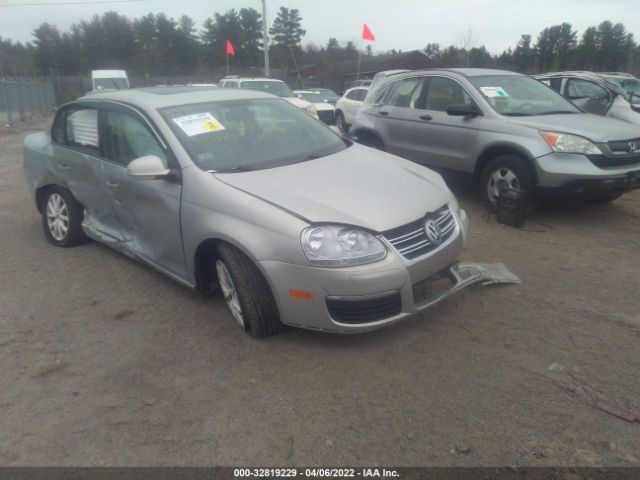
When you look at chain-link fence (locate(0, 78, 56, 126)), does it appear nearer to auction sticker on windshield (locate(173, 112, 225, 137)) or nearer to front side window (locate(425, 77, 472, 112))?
front side window (locate(425, 77, 472, 112))

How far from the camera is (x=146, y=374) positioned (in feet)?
9.85

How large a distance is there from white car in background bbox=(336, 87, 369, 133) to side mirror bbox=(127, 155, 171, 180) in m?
11.5

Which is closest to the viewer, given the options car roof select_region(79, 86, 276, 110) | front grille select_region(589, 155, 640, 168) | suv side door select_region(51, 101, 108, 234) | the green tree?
car roof select_region(79, 86, 276, 110)

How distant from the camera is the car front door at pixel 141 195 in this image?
3.55m

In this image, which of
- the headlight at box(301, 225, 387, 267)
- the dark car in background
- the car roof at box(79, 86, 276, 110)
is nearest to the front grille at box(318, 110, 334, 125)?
the dark car in background

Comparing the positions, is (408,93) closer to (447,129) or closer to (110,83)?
(447,129)

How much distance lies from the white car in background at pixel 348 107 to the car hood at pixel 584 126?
921cm

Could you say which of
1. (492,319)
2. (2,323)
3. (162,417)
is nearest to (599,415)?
(492,319)

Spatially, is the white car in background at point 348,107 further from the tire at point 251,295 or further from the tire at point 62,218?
the tire at point 251,295

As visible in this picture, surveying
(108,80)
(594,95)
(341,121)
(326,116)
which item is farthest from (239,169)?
(108,80)

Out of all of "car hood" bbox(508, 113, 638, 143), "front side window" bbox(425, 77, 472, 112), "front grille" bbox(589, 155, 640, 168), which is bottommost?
"front grille" bbox(589, 155, 640, 168)

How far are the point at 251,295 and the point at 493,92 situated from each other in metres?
4.44

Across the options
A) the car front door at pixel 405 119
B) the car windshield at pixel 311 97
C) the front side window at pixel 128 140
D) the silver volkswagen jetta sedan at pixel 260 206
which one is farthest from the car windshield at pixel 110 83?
the front side window at pixel 128 140

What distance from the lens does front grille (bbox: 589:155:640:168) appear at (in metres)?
5.11
